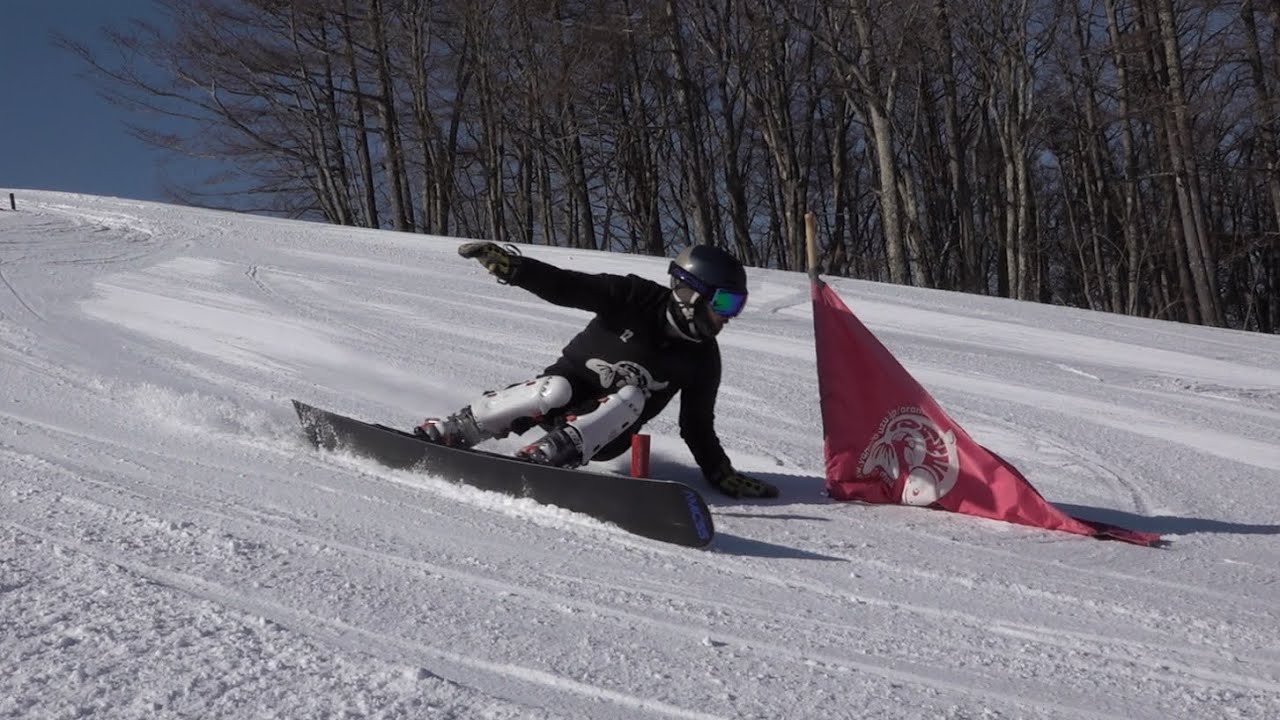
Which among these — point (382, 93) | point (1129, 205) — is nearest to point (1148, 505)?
point (382, 93)

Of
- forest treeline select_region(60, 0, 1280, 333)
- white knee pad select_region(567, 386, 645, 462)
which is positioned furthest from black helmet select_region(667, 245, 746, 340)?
forest treeline select_region(60, 0, 1280, 333)

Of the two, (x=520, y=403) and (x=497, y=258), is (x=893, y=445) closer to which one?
(x=520, y=403)

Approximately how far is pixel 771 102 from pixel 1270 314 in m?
16.0

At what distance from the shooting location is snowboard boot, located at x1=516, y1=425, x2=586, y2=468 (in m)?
4.22

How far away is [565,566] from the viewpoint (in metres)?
3.24

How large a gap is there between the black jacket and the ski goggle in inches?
6.3

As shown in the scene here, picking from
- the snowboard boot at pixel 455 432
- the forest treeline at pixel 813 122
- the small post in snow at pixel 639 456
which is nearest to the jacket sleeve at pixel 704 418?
the small post in snow at pixel 639 456

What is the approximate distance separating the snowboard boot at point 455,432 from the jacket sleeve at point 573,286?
662mm

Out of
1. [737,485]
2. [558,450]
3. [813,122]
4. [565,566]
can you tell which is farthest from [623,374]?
[813,122]

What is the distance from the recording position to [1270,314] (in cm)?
2900

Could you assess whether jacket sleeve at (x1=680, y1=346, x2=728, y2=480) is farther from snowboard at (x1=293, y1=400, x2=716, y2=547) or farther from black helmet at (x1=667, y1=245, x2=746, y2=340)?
snowboard at (x1=293, y1=400, x2=716, y2=547)

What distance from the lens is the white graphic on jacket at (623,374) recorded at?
4660 millimetres

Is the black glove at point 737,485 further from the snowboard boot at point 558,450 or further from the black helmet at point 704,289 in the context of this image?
the snowboard boot at point 558,450

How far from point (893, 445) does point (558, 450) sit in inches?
60.8
